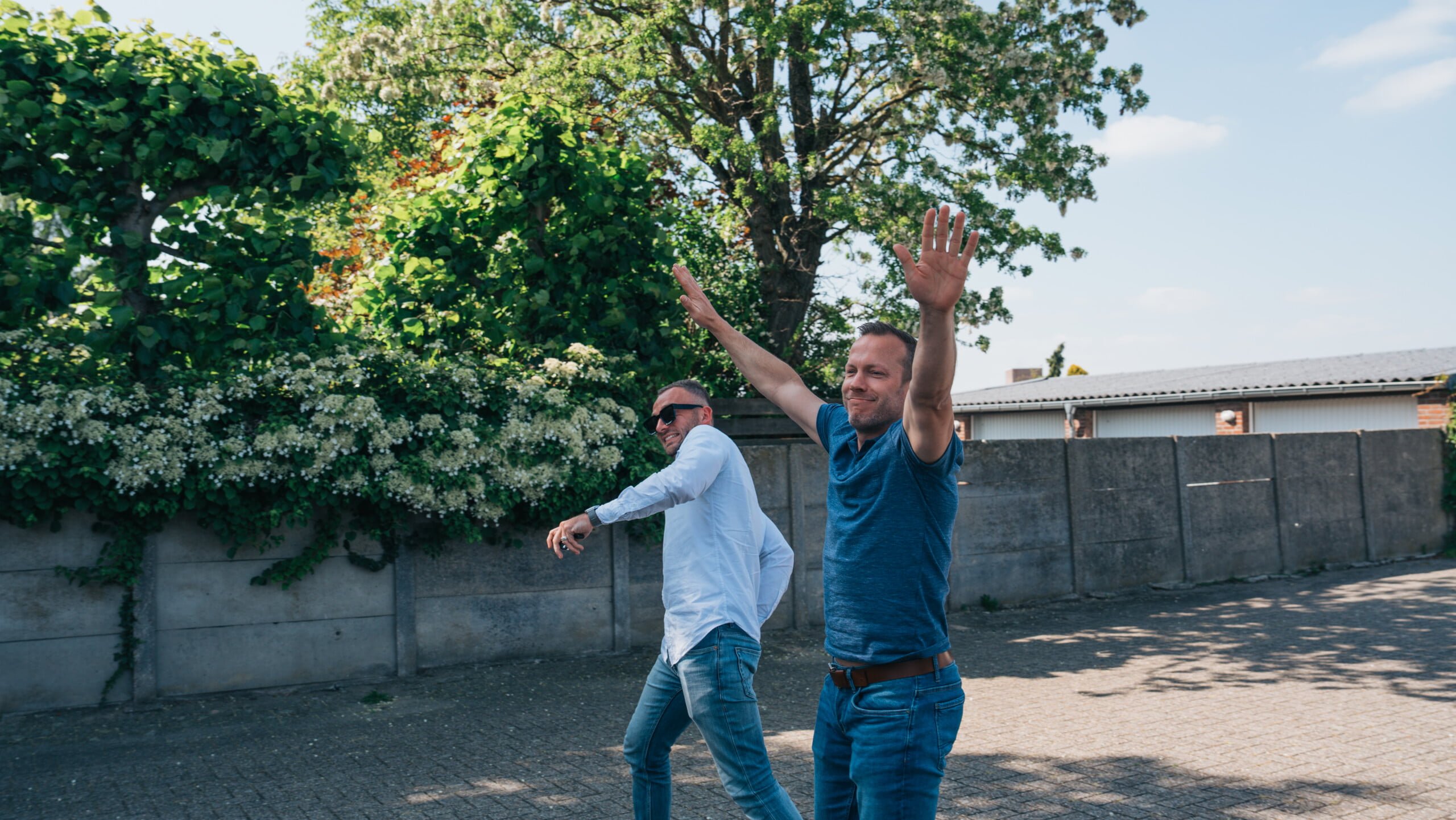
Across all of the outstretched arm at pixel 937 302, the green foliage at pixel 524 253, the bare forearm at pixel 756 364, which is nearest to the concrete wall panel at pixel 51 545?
the green foliage at pixel 524 253

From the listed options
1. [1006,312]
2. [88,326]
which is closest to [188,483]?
[88,326]

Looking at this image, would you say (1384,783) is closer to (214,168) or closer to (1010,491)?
(1010,491)

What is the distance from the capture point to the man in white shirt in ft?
12.0

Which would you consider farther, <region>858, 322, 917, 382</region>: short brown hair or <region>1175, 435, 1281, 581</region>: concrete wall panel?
<region>1175, 435, 1281, 581</region>: concrete wall panel

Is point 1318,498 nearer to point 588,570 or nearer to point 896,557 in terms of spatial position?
point 588,570

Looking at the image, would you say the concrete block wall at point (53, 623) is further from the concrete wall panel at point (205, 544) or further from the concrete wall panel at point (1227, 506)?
the concrete wall panel at point (1227, 506)

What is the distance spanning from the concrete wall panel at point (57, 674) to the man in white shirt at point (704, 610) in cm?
536

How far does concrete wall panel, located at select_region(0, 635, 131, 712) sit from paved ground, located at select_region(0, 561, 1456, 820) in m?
0.14

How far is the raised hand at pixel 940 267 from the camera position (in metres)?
2.56

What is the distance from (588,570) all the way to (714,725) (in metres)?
5.74

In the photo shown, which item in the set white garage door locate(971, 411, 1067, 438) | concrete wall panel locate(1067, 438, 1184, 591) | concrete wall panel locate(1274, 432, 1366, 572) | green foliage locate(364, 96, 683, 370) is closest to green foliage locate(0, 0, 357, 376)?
green foliage locate(364, 96, 683, 370)

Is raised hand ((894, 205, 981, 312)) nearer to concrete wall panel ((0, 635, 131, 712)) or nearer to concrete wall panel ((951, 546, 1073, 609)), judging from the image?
concrete wall panel ((0, 635, 131, 712))

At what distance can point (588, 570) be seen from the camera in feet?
30.5

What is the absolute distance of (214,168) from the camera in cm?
865
